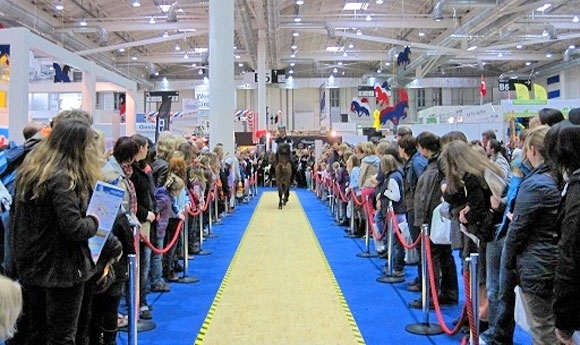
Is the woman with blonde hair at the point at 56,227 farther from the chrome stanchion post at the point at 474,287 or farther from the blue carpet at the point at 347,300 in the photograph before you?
the chrome stanchion post at the point at 474,287

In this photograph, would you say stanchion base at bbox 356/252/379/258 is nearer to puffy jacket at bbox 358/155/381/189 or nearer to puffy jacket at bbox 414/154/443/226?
puffy jacket at bbox 358/155/381/189

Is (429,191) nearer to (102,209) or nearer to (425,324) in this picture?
(425,324)

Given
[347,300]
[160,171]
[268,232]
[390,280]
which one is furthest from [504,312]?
[268,232]

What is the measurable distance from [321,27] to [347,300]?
16.3m

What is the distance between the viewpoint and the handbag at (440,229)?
4500mm

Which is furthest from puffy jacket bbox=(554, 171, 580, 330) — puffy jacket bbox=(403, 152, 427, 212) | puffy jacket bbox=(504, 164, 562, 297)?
puffy jacket bbox=(403, 152, 427, 212)

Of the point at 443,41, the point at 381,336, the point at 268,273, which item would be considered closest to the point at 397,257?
the point at 268,273

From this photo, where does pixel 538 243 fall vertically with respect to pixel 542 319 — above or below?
above

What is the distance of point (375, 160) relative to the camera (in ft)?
Result: 25.4

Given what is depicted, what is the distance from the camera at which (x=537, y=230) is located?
2.81 metres

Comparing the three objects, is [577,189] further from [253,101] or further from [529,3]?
[253,101]

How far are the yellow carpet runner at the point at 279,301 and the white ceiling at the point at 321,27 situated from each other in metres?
10.2

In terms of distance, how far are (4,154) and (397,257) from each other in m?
4.24

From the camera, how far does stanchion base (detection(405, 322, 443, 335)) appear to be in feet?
14.1
